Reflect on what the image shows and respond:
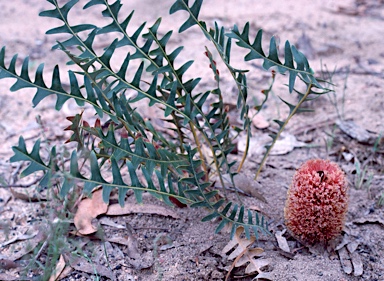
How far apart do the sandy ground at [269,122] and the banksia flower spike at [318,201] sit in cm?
12

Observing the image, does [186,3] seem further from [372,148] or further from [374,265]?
[372,148]

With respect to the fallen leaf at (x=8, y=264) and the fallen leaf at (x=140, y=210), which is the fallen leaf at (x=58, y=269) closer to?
the fallen leaf at (x=8, y=264)

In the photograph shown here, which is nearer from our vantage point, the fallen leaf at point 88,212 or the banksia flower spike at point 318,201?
the banksia flower spike at point 318,201

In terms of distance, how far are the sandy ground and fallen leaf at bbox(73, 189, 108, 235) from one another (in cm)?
7

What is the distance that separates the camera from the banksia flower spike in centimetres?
156

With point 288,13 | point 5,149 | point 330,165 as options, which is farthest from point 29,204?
point 288,13

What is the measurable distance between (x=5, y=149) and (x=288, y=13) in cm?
281

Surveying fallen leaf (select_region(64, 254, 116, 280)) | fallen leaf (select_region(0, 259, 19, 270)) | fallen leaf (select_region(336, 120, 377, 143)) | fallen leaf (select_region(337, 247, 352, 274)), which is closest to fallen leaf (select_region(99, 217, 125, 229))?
fallen leaf (select_region(64, 254, 116, 280))

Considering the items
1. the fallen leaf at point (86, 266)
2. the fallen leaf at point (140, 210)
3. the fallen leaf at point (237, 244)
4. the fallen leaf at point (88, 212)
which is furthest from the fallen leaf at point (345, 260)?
the fallen leaf at point (88, 212)

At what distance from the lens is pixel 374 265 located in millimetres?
1664

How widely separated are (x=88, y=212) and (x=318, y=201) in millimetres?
873

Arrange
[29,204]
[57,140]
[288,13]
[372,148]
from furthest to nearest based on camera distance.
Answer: [288,13]
[57,140]
[372,148]
[29,204]

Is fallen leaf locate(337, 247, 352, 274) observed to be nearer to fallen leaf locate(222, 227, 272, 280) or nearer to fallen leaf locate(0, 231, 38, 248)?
fallen leaf locate(222, 227, 272, 280)

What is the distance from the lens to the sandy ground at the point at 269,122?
1655mm
